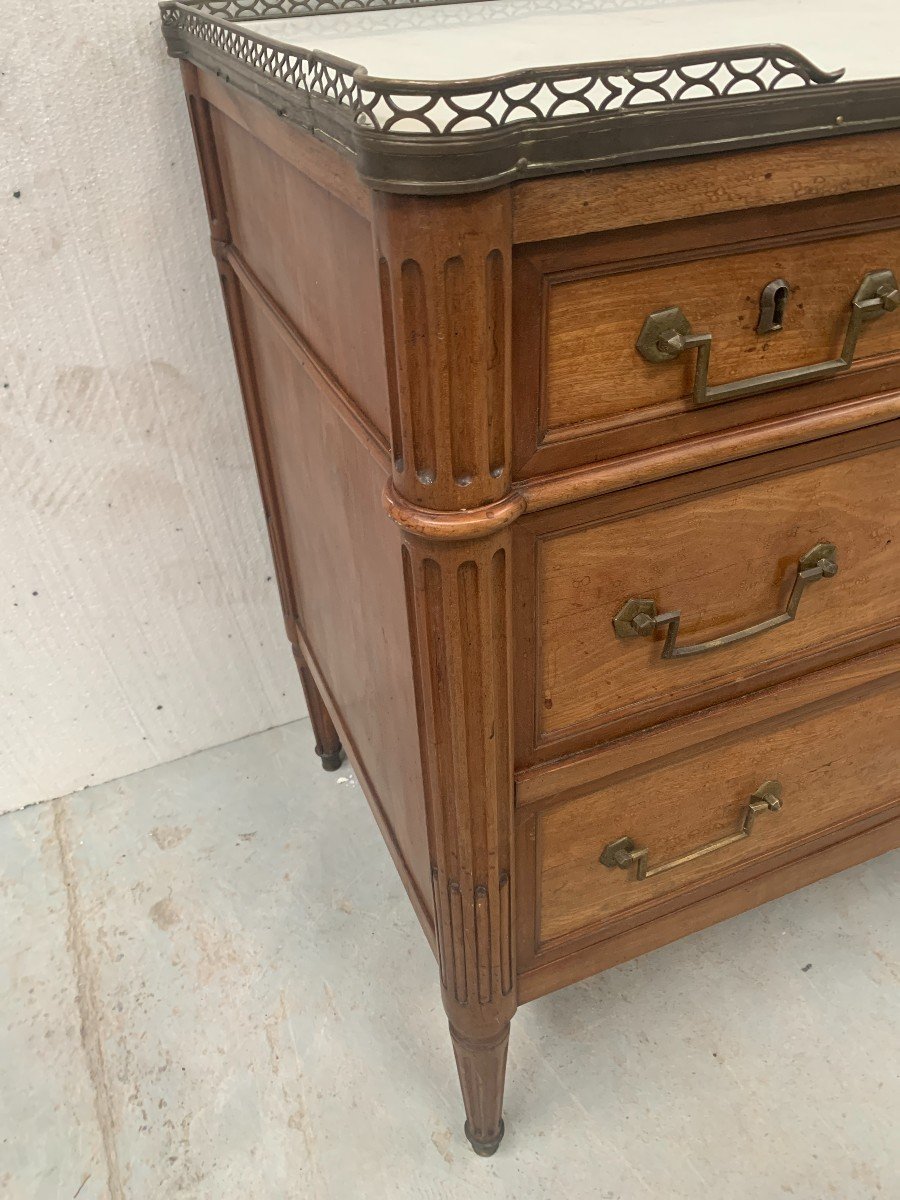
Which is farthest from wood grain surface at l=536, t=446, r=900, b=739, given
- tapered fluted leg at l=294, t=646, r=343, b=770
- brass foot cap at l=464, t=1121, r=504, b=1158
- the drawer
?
tapered fluted leg at l=294, t=646, r=343, b=770

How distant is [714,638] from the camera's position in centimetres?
72

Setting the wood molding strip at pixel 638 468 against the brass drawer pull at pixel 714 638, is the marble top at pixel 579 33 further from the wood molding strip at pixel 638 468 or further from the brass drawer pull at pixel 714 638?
the brass drawer pull at pixel 714 638

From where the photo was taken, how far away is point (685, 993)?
1.11 meters

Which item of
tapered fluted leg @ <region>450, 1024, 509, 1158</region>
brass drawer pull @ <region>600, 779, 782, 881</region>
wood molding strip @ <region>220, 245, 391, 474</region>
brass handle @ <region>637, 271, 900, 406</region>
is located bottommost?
tapered fluted leg @ <region>450, 1024, 509, 1158</region>

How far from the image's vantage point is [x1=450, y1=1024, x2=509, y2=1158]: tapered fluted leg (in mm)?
870

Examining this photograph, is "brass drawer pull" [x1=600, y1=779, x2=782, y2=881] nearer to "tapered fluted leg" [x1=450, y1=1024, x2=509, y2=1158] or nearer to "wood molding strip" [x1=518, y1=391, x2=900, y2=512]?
"tapered fluted leg" [x1=450, y1=1024, x2=509, y2=1158]

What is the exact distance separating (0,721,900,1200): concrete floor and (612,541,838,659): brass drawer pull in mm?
598

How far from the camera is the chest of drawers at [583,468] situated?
48 centimetres

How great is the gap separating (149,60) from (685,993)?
1219 mm

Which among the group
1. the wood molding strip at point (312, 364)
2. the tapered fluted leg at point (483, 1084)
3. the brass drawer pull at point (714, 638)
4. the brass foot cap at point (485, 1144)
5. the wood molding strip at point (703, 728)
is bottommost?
the brass foot cap at point (485, 1144)

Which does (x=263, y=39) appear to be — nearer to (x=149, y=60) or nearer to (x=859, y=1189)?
(x=149, y=60)

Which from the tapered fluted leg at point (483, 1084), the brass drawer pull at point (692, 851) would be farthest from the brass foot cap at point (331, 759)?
the brass drawer pull at point (692, 851)

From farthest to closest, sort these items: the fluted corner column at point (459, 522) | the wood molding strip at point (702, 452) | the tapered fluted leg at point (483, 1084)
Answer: the tapered fluted leg at point (483, 1084)
the wood molding strip at point (702, 452)
the fluted corner column at point (459, 522)

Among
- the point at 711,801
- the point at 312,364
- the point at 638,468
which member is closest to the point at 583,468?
the point at 638,468
